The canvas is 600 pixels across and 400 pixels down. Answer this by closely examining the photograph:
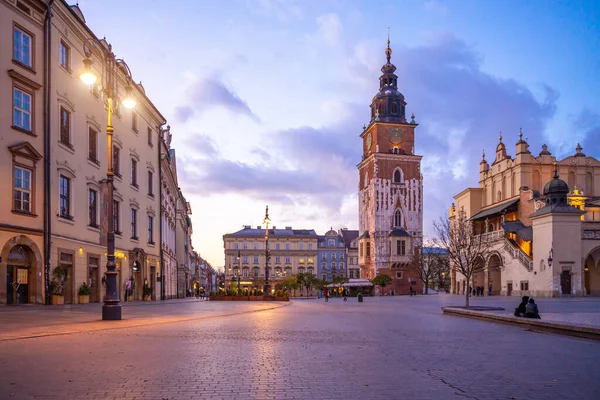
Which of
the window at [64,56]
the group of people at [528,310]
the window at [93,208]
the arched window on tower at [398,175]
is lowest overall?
the group of people at [528,310]

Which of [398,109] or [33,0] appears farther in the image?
[398,109]

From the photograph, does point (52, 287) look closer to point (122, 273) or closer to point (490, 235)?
point (122, 273)

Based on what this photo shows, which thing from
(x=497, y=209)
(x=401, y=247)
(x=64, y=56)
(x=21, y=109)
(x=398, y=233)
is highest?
(x=64, y=56)

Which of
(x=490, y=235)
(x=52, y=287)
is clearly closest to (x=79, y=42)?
(x=52, y=287)

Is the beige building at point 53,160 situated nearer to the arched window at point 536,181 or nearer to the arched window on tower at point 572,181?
the arched window at point 536,181

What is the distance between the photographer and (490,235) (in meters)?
66.4

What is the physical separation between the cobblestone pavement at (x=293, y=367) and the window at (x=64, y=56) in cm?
1864

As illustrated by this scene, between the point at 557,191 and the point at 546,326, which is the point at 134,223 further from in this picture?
the point at 557,191

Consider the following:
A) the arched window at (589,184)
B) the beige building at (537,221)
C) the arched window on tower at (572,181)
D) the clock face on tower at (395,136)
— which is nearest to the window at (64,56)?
the beige building at (537,221)

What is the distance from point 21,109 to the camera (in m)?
25.2

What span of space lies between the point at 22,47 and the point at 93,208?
10.5m

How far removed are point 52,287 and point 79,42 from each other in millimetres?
13185

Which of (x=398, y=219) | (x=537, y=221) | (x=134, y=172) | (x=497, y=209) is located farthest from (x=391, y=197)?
(x=134, y=172)

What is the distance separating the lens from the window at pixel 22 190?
24688 millimetres
